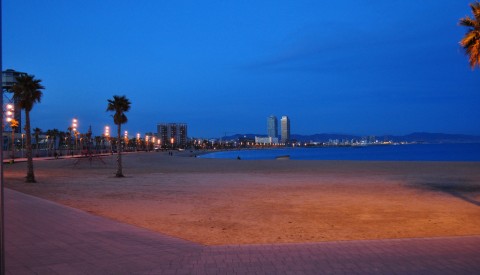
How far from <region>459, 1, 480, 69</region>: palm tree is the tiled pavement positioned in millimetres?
7511

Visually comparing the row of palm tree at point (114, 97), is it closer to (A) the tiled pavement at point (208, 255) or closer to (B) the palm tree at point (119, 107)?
(B) the palm tree at point (119, 107)

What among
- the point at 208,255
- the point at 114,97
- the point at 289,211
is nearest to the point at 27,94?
the point at 114,97

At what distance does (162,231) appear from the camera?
8.93 meters

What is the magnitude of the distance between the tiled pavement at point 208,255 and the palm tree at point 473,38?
7.51 m

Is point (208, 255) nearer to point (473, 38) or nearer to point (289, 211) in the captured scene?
point (289, 211)

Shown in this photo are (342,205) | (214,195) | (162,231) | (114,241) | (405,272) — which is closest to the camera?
(405,272)

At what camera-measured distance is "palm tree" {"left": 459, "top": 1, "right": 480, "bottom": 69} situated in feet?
43.1

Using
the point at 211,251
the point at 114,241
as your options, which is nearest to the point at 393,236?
the point at 211,251

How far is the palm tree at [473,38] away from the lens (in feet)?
43.1

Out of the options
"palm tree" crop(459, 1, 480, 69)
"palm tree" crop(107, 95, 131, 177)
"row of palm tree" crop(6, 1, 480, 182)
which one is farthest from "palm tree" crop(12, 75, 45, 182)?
"palm tree" crop(459, 1, 480, 69)

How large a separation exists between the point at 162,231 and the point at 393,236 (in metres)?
4.54

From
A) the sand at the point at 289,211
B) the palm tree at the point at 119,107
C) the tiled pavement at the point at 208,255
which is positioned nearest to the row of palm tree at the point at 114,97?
the palm tree at the point at 119,107

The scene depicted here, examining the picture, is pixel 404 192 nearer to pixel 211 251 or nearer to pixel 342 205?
pixel 342 205

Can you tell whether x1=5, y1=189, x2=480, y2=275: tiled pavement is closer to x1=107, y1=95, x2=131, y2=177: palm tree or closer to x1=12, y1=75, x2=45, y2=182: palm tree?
x1=12, y1=75, x2=45, y2=182: palm tree
